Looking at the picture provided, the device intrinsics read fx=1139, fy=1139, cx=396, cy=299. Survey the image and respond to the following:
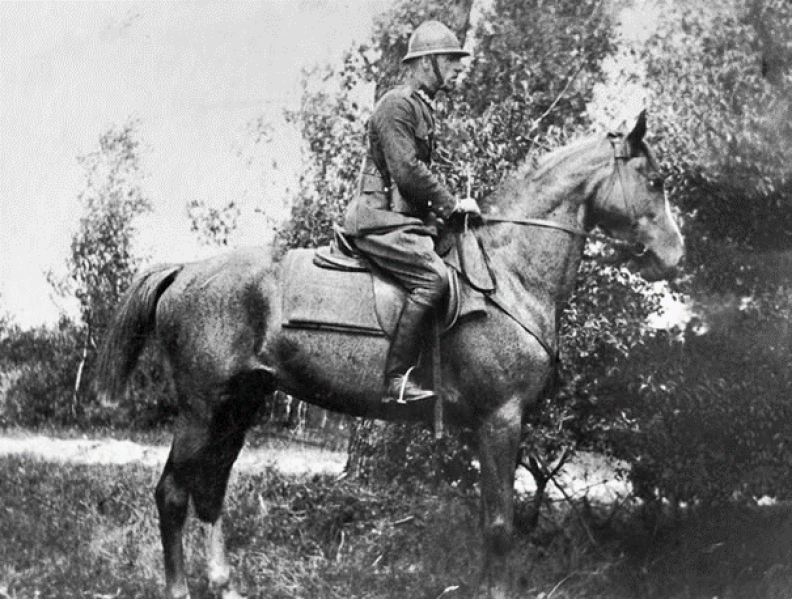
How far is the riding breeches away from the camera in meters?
6.83

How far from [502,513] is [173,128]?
458 cm

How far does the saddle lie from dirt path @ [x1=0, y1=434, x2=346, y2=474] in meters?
3.20

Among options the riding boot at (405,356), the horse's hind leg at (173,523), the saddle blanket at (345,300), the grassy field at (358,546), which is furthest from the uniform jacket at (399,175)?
the grassy field at (358,546)

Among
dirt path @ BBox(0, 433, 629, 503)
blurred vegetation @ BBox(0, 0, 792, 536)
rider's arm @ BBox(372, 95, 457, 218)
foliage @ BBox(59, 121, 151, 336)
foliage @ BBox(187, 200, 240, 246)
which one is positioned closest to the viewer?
rider's arm @ BBox(372, 95, 457, 218)

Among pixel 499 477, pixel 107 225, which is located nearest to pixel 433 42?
pixel 499 477

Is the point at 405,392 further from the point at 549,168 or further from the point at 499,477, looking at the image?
the point at 549,168

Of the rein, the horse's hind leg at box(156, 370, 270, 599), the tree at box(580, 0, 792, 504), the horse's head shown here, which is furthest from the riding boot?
the tree at box(580, 0, 792, 504)

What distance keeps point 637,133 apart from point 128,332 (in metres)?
3.46

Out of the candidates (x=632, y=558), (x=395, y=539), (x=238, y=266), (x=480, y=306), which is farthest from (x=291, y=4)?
(x=632, y=558)

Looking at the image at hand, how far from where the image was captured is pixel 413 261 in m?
6.85

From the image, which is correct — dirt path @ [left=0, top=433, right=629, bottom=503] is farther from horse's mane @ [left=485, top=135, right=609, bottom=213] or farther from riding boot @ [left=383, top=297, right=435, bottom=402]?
horse's mane @ [left=485, top=135, right=609, bottom=213]

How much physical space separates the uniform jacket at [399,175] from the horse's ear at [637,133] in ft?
3.79

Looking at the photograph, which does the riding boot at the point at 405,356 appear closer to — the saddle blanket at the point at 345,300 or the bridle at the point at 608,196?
the saddle blanket at the point at 345,300

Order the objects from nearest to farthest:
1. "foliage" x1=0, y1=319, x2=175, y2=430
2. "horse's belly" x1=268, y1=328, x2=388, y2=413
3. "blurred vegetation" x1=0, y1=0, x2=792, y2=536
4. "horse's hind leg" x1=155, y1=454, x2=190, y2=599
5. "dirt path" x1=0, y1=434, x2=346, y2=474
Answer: "horse's belly" x1=268, y1=328, x2=388, y2=413 < "horse's hind leg" x1=155, y1=454, x2=190, y2=599 < "blurred vegetation" x1=0, y1=0, x2=792, y2=536 < "dirt path" x1=0, y1=434, x2=346, y2=474 < "foliage" x1=0, y1=319, x2=175, y2=430
